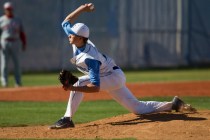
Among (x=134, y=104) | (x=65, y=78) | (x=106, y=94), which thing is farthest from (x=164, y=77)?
(x=65, y=78)

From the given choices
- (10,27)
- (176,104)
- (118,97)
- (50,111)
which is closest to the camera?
(118,97)

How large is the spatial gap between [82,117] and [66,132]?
203cm

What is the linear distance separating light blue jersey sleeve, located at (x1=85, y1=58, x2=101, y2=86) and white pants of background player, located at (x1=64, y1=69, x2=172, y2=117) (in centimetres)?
47

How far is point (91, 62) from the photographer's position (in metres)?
8.43

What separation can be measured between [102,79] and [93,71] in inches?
21.9

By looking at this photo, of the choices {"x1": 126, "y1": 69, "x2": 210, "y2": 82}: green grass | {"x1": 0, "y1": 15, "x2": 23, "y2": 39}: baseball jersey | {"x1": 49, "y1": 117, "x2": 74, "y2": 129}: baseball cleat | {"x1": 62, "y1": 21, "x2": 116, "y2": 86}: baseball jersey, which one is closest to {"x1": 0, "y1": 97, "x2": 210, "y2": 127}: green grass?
{"x1": 49, "y1": 117, "x2": 74, "y2": 129}: baseball cleat

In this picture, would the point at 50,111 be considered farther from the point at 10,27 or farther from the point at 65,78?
the point at 10,27

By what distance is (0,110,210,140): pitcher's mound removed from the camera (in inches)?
322

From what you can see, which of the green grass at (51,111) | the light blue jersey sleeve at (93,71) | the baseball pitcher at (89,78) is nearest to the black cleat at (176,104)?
the baseball pitcher at (89,78)

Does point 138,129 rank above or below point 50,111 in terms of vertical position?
above

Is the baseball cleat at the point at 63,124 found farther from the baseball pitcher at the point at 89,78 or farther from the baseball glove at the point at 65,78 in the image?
the baseball glove at the point at 65,78

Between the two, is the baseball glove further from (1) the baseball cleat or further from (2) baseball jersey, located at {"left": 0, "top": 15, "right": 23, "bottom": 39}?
(2) baseball jersey, located at {"left": 0, "top": 15, "right": 23, "bottom": 39}

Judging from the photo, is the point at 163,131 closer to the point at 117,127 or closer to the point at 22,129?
the point at 117,127

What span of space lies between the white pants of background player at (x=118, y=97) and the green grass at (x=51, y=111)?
1075 millimetres
